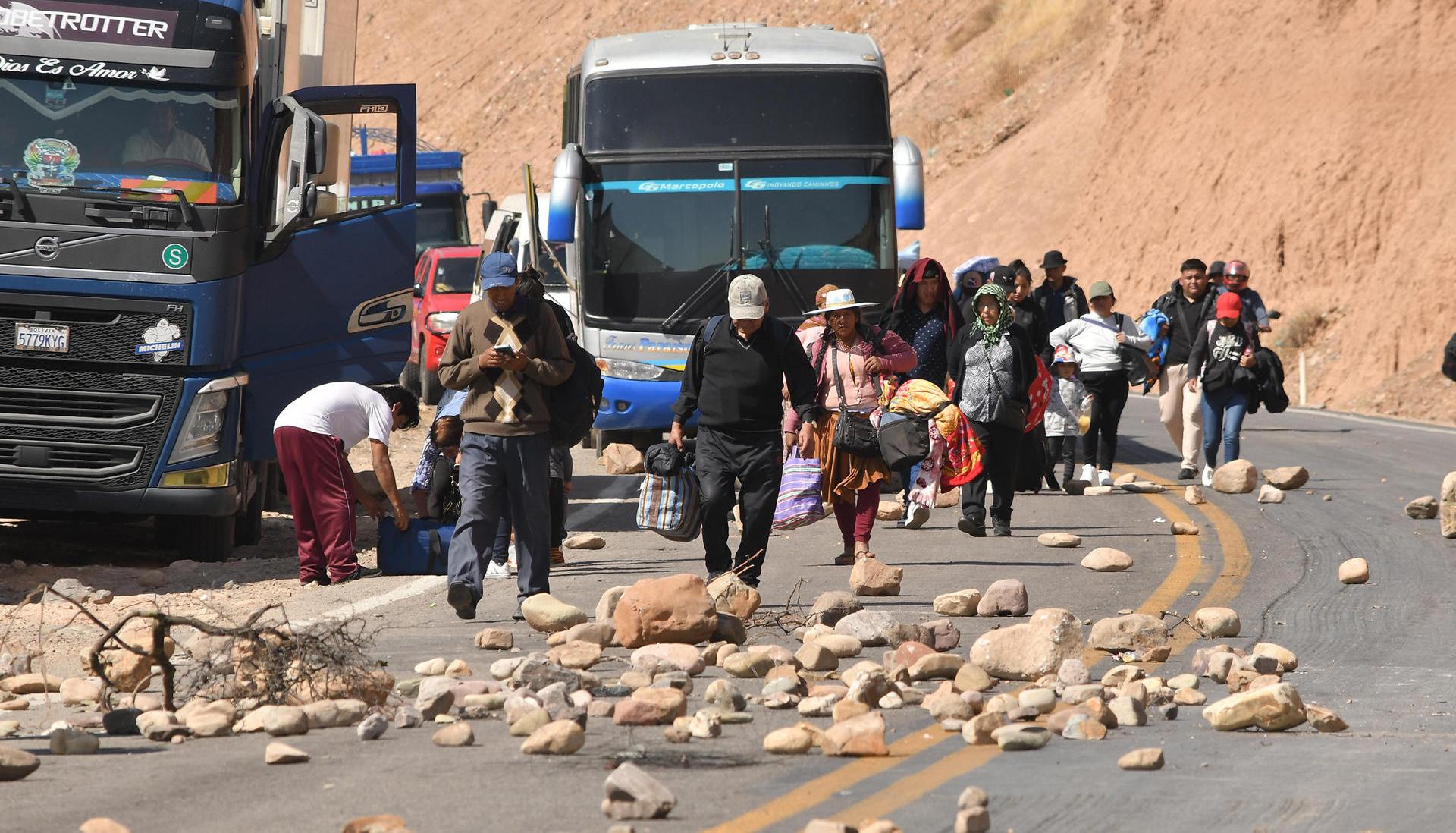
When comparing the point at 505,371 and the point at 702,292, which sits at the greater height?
the point at 702,292

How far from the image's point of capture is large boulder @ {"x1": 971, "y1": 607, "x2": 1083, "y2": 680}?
24.8 feet

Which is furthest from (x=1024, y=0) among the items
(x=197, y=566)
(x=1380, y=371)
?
(x=197, y=566)

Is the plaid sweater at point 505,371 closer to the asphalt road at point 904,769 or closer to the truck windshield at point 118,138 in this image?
the asphalt road at point 904,769

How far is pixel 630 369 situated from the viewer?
16.0 meters

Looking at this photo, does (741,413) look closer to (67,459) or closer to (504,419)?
(504,419)

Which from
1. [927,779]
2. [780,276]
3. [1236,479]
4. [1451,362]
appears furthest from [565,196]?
[927,779]

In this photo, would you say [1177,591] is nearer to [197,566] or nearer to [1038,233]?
[197,566]

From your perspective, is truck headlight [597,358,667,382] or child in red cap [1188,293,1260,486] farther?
truck headlight [597,358,667,382]

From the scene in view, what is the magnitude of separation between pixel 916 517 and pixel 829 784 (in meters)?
7.50

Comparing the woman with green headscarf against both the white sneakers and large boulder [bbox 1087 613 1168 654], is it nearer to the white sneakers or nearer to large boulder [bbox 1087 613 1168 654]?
the white sneakers

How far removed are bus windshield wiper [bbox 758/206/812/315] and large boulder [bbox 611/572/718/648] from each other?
23.5ft

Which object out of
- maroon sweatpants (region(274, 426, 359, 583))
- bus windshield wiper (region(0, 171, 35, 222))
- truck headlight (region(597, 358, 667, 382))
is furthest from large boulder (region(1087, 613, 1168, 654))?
truck headlight (region(597, 358, 667, 382))

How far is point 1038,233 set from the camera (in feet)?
167

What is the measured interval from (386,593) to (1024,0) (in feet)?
179
